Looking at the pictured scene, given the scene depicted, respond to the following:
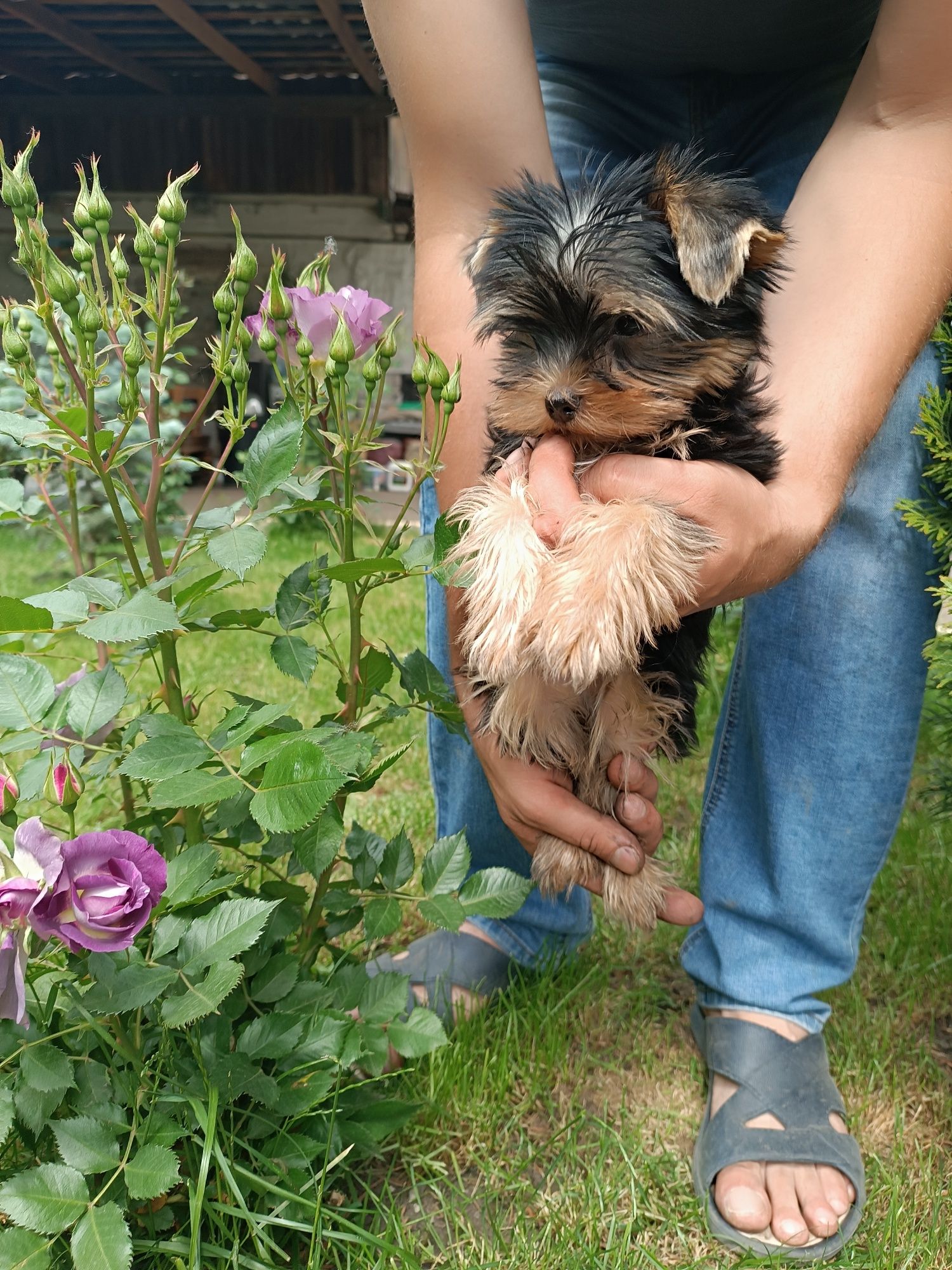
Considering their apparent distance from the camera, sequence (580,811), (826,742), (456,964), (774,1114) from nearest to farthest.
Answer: (580,811) → (774,1114) → (826,742) → (456,964)

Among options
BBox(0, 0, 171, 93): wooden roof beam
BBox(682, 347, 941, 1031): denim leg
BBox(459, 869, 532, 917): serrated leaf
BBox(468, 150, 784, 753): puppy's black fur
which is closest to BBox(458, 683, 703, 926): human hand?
BBox(459, 869, 532, 917): serrated leaf

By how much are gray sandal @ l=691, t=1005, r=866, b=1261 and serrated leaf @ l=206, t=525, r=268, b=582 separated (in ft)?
5.09

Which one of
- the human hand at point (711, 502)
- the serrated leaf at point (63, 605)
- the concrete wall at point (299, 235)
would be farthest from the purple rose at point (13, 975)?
the concrete wall at point (299, 235)

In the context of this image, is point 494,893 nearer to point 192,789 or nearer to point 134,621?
point 192,789

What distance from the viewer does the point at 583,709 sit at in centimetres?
197

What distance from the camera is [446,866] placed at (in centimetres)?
167

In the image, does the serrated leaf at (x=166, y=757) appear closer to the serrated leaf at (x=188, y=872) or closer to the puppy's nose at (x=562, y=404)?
the serrated leaf at (x=188, y=872)

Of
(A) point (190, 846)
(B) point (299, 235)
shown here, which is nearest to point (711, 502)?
(A) point (190, 846)

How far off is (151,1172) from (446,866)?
0.62m

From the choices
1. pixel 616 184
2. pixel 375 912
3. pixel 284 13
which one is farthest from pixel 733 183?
pixel 284 13

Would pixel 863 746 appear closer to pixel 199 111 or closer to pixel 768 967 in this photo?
pixel 768 967

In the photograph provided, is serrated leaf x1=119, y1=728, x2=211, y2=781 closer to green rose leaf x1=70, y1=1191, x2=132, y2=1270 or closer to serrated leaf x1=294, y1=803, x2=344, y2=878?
serrated leaf x1=294, y1=803, x2=344, y2=878

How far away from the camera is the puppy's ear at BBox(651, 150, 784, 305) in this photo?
1596 mm

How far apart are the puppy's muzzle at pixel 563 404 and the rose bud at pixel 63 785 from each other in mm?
928
